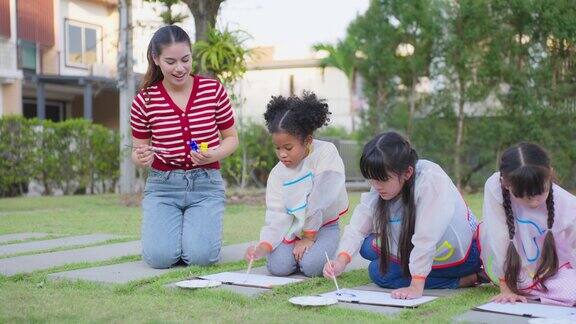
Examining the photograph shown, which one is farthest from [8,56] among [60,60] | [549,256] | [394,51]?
[549,256]

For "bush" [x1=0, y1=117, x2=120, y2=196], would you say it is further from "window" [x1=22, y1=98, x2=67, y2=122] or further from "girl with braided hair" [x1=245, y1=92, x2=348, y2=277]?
"girl with braided hair" [x1=245, y1=92, x2=348, y2=277]

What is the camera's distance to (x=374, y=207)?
12.3 ft

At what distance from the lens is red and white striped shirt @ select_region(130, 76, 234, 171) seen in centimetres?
463

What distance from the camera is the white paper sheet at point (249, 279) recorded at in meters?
3.75

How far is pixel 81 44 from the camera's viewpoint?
22281 mm

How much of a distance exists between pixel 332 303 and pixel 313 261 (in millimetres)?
886

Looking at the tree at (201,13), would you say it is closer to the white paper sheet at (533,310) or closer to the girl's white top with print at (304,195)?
the girl's white top with print at (304,195)

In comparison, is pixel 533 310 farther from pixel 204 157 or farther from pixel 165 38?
pixel 165 38

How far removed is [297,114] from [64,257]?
186cm

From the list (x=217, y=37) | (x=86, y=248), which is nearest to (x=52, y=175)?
(x=217, y=37)

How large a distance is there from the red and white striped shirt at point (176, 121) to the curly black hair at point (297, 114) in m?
0.60

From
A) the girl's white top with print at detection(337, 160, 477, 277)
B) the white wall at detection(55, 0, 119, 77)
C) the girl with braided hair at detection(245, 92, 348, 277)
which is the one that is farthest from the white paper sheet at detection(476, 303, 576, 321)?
the white wall at detection(55, 0, 119, 77)

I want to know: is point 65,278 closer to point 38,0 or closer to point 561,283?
point 561,283

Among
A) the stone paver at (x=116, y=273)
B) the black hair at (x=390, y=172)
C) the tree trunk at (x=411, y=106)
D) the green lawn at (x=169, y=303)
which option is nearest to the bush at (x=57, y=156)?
the tree trunk at (x=411, y=106)
